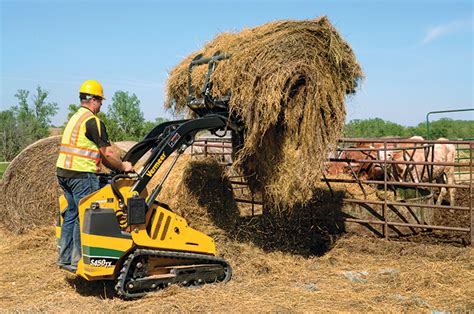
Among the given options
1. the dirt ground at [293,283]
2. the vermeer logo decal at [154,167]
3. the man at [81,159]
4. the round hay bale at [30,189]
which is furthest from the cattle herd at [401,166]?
the round hay bale at [30,189]

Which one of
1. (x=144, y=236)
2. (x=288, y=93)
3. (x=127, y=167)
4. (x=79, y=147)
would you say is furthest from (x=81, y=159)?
(x=288, y=93)

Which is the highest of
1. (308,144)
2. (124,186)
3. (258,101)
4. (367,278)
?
(258,101)

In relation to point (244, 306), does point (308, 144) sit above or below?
above

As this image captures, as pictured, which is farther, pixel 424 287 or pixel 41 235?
pixel 41 235

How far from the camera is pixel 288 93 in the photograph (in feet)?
19.5

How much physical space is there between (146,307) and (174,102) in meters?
3.11

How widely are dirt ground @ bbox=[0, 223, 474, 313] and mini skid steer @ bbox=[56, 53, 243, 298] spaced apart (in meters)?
0.18

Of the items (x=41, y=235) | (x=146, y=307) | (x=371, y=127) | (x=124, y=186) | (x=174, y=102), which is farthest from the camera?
(x=371, y=127)

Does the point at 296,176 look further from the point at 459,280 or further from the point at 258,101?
the point at 459,280

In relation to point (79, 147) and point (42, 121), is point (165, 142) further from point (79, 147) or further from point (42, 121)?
point (42, 121)

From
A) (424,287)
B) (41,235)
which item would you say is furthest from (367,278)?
(41,235)

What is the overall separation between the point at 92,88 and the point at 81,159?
769mm

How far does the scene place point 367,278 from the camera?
6.08m

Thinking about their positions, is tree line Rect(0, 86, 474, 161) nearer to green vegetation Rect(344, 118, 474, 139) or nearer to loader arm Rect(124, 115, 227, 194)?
green vegetation Rect(344, 118, 474, 139)
